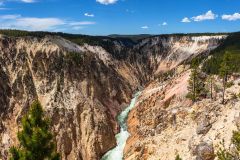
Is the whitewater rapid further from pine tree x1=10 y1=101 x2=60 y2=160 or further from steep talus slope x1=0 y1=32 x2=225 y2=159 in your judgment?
pine tree x1=10 y1=101 x2=60 y2=160

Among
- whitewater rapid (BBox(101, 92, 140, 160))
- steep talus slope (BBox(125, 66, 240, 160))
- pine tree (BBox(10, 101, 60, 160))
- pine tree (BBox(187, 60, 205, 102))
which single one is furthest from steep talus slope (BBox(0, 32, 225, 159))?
pine tree (BBox(10, 101, 60, 160))

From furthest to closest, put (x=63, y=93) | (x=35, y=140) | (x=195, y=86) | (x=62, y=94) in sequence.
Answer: (x=63, y=93)
(x=62, y=94)
(x=195, y=86)
(x=35, y=140)

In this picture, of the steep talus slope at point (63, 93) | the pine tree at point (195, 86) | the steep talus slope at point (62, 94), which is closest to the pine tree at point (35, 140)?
the steep talus slope at point (63, 93)

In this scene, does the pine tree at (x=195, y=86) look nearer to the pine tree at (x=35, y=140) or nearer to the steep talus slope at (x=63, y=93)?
the steep talus slope at (x=63, y=93)

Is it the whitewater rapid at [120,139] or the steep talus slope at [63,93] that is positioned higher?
the steep talus slope at [63,93]

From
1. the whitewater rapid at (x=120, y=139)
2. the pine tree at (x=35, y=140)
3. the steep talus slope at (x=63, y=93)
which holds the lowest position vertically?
Answer: the whitewater rapid at (x=120, y=139)

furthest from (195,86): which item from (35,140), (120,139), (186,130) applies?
(35,140)

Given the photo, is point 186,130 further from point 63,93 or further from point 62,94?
point 63,93

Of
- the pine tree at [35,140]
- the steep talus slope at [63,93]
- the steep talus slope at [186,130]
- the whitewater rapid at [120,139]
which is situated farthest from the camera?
the steep talus slope at [63,93]

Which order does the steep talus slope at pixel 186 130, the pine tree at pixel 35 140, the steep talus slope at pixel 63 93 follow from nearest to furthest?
the pine tree at pixel 35 140 < the steep talus slope at pixel 186 130 < the steep talus slope at pixel 63 93

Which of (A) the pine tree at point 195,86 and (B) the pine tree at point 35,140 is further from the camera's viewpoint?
(A) the pine tree at point 195,86
